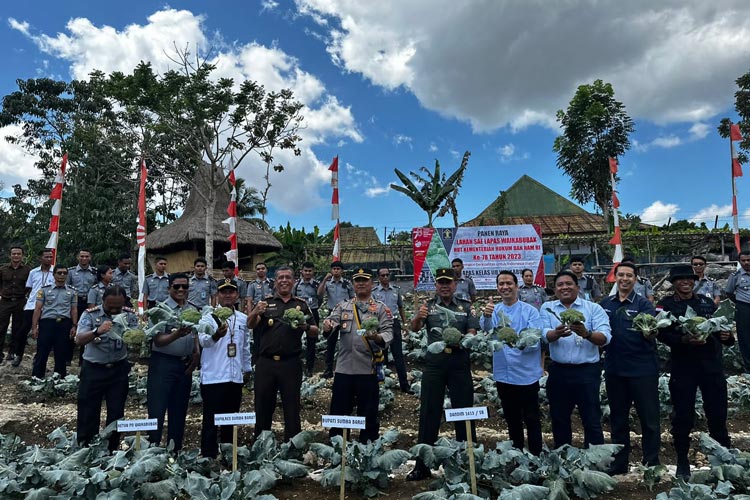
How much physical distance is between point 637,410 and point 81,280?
835 centimetres

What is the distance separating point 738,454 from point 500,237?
673 cm

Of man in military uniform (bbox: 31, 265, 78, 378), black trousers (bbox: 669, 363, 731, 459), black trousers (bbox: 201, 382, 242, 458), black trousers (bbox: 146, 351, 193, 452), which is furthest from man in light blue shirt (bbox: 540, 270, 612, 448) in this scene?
man in military uniform (bbox: 31, 265, 78, 378)

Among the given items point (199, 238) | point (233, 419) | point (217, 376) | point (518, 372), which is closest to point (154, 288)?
point (217, 376)

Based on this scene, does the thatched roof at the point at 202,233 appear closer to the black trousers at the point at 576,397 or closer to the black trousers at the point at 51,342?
the black trousers at the point at 51,342

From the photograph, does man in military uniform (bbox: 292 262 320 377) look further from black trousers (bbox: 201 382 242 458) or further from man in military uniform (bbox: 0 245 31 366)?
man in military uniform (bbox: 0 245 31 366)

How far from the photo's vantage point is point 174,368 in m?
4.32

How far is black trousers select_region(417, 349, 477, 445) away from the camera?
162 inches

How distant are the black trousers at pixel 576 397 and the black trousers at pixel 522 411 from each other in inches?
6.3

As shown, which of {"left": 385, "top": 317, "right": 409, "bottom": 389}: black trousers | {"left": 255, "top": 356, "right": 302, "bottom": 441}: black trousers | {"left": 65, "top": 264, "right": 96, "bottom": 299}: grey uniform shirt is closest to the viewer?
{"left": 255, "top": 356, "right": 302, "bottom": 441}: black trousers

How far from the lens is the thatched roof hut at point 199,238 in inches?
896

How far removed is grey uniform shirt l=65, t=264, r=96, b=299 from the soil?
1652mm

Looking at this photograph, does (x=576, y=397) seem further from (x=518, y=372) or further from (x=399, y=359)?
(x=399, y=359)

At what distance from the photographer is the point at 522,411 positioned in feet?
13.9

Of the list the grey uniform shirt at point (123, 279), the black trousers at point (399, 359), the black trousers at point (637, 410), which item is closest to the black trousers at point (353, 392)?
the black trousers at point (637, 410)
